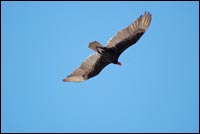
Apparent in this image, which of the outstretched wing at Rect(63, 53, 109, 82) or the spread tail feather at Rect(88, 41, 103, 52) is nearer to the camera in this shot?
the spread tail feather at Rect(88, 41, 103, 52)

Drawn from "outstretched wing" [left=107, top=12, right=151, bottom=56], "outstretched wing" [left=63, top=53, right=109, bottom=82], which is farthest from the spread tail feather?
"outstretched wing" [left=63, top=53, right=109, bottom=82]

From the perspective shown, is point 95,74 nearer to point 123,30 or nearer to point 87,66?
point 87,66

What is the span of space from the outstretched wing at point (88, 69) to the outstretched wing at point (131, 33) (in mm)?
1094

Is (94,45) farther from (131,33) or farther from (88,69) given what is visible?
(131,33)

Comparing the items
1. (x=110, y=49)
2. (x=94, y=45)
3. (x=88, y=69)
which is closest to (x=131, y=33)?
(x=110, y=49)

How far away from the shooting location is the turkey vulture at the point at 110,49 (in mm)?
16344

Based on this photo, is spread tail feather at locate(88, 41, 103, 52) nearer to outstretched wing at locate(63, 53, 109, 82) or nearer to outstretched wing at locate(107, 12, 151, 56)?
outstretched wing at locate(107, 12, 151, 56)

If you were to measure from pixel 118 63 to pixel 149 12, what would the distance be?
9.06 feet

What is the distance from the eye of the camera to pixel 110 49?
1692 cm

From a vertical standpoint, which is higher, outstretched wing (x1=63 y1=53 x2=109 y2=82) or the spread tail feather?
the spread tail feather

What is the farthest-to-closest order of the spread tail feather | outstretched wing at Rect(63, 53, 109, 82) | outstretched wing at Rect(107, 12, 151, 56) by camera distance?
outstretched wing at Rect(63, 53, 109, 82) < the spread tail feather < outstretched wing at Rect(107, 12, 151, 56)

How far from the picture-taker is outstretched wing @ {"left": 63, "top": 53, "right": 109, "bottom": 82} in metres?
17.0

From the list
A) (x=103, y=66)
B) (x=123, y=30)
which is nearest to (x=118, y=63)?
(x=103, y=66)

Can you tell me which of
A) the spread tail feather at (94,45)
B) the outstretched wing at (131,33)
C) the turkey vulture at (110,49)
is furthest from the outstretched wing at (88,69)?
the outstretched wing at (131,33)
